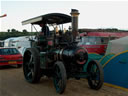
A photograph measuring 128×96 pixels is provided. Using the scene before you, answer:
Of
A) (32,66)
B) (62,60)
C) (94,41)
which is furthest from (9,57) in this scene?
(94,41)

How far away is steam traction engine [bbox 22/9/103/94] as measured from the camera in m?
5.45

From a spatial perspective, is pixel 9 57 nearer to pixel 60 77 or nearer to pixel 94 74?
pixel 60 77

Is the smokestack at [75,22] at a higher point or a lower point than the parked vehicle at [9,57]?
higher

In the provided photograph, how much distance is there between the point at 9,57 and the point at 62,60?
5.41 meters

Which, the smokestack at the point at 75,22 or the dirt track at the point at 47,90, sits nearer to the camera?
the dirt track at the point at 47,90

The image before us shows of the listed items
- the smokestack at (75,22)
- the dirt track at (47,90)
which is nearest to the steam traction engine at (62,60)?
the smokestack at (75,22)

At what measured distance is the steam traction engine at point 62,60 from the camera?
545 cm

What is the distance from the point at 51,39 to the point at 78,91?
195 cm

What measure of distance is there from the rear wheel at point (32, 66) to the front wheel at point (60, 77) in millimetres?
1057

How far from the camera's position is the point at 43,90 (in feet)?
18.7

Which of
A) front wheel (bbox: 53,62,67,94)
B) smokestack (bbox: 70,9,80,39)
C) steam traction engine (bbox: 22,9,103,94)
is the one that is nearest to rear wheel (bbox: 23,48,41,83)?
steam traction engine (bbox: 22,9,103,94)

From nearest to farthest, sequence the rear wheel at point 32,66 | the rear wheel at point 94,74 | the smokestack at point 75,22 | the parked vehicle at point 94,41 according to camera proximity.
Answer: the rear wheel at point 94,74, the smokestack at point 75,22, the rear wheel at point 32,66, the parked vehicle at point 94,41

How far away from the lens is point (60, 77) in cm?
527

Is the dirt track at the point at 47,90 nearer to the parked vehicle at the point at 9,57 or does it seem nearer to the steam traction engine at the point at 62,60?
the steam traction engine at the point at 62,60
